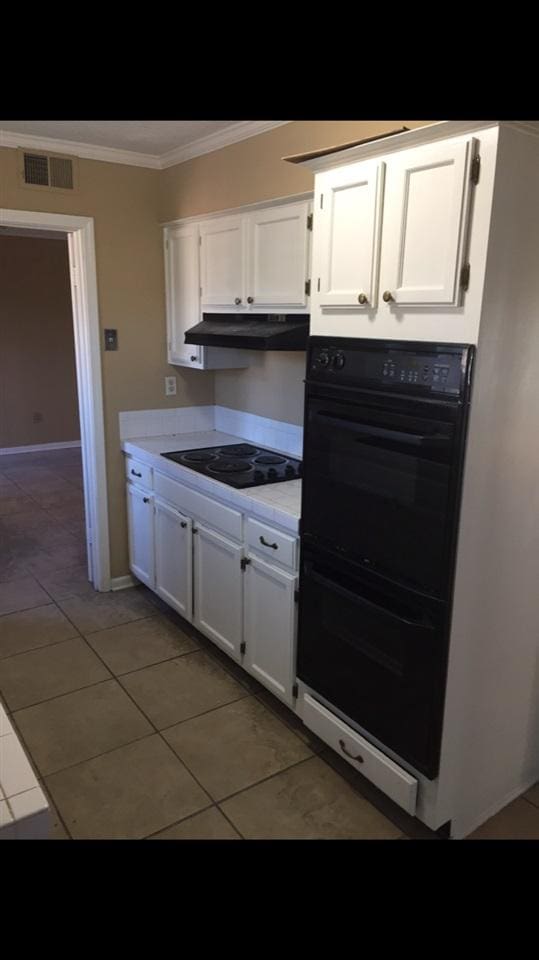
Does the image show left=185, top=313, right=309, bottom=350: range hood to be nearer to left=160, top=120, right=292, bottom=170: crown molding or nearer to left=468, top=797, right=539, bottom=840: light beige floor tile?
left=160, top=120, right=292, bottom=170: crown molding

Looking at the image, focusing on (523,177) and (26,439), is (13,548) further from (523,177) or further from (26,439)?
(523,177)

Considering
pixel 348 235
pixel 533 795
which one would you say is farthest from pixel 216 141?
pixel 533 795

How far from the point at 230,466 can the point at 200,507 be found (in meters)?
0.25

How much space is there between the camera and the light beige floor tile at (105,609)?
11.5 feet

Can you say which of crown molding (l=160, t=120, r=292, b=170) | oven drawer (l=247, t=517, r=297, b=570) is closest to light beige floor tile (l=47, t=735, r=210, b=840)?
oven drawer (l=247, t=517, r=297, b=570)

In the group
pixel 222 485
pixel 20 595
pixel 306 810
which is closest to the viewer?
pixel 306 810

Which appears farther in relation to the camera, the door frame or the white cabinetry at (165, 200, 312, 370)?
the door frame

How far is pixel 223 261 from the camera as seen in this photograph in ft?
10.2

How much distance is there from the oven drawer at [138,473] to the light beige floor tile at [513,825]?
2.25 m

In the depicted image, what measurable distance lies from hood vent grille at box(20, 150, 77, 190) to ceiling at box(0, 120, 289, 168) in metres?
0.05

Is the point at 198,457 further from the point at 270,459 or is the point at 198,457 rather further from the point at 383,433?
the point at 383,433

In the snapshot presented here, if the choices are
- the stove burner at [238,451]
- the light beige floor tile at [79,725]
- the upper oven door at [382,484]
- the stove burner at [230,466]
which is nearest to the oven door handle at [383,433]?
the upper oven door at [382,484]

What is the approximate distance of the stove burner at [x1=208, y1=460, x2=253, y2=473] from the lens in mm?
2986
